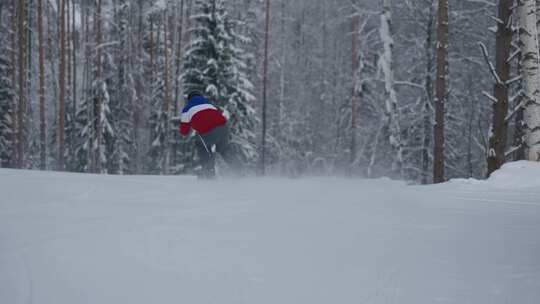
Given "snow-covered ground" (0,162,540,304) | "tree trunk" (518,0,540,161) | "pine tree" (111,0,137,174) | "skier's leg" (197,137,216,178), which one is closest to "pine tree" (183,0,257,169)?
"pine tree" (111,0,137,174)

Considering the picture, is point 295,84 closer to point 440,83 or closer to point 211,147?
point 440,83

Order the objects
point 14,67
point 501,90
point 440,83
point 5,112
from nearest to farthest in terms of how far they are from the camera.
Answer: point 501,90, point 440,83, point 14,67, point 5,112

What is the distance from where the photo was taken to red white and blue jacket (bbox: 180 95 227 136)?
24.9 ft

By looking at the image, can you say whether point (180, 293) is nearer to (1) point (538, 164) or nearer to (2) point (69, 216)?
(2) point (69, 216)

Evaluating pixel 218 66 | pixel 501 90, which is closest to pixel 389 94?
pixel 501 90

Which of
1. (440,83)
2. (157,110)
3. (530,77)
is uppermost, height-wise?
(157,110)

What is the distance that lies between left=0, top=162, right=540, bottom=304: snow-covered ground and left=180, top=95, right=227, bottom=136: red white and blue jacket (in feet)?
8.38

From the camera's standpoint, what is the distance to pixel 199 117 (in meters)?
7.64

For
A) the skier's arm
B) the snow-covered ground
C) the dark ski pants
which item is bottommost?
the snow-covered ground

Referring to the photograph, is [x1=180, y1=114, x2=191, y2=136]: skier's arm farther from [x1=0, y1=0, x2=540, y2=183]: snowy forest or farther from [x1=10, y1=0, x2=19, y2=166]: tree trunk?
[x1=10, y1=0, x2=19, y2=166]: tree trunk

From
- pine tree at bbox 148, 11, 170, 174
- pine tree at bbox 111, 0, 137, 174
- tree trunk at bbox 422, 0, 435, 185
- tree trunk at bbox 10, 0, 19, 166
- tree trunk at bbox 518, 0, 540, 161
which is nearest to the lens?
tree trunk at bbox 518, 0, 540, 161

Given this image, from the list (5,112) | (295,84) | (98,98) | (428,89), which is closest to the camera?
(428,89)

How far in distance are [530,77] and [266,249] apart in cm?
678

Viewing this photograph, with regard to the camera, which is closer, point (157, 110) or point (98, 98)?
point (98, 98)
